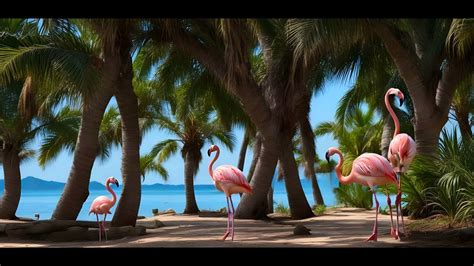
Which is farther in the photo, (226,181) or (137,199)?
(137,199)

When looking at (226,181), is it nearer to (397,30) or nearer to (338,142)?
(397,30)

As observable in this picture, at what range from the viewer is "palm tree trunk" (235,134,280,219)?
13688 millimetres

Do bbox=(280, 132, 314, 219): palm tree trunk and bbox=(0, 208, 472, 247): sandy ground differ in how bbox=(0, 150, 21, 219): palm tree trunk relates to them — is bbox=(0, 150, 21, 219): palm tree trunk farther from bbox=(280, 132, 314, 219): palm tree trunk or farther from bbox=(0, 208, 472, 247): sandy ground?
bbox=(280, 132, 314, 219): palm tree trunk

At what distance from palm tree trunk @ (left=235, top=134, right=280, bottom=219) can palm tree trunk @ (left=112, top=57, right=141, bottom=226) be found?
3105 mm

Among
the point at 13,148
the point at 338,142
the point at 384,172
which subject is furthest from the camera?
the point at 338,142

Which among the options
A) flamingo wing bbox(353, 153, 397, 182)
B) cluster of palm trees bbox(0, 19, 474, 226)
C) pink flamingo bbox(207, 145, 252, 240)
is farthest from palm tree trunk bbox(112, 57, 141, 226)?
flamingo wing bbox(353, 153, 397, 182)

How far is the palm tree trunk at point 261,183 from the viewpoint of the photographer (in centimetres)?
1369

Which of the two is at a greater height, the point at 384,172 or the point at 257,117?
the point at 257,117

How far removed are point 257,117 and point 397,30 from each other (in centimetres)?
351

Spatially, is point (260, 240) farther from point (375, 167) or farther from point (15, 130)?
point (15, 130)

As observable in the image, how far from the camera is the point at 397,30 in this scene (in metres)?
12.8

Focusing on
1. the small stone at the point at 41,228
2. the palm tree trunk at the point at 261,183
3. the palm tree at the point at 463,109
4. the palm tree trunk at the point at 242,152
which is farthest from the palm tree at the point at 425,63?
the palm tree trunk at the point at 242,152
